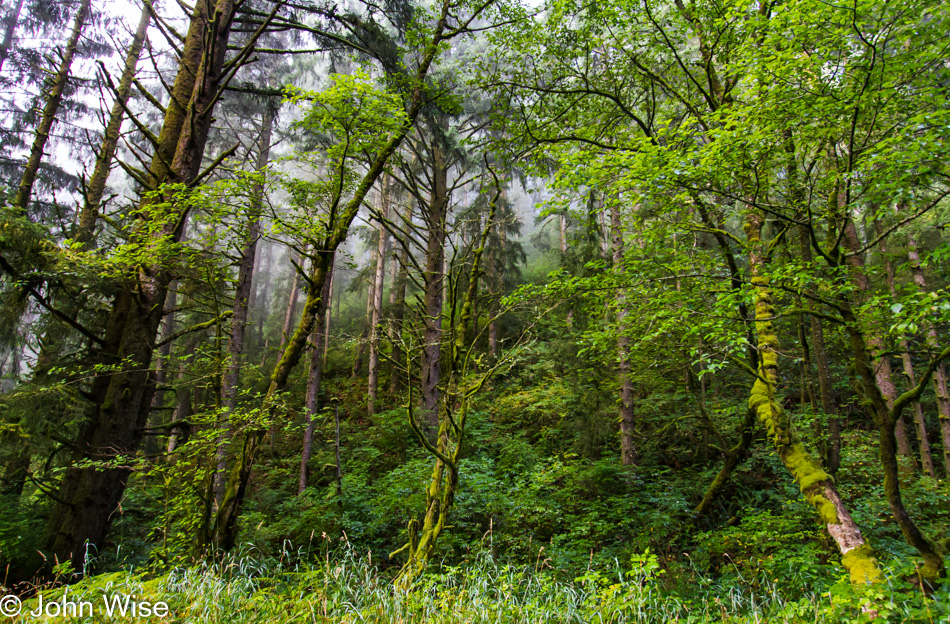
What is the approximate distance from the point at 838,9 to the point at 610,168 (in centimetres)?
220

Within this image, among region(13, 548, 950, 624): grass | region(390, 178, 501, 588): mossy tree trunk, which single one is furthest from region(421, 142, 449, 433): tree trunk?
region(13, 548, 950, 624): grass

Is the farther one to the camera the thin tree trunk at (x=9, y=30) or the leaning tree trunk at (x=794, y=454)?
the thin tree trunk at (x=9, y=30)

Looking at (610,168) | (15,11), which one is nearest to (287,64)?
(15,11)

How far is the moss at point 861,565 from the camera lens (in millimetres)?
3494

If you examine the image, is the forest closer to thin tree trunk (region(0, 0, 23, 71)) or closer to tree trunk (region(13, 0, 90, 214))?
tree trunk (region(13, 0, 90, 214))

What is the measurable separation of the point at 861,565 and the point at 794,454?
123 cm

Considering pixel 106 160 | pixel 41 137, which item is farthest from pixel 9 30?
pixel 106 160

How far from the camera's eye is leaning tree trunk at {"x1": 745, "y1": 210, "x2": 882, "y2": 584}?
374 cm

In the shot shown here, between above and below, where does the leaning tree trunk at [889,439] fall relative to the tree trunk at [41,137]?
below

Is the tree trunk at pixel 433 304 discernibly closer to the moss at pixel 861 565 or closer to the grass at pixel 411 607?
the grass at pixel 411 607

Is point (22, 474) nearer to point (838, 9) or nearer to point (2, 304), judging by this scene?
point (2, 304)

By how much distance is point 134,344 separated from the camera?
4809mm

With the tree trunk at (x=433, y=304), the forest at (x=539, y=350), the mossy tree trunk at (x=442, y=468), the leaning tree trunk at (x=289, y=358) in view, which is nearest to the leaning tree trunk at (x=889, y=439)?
the forest at (x=539, y=350)

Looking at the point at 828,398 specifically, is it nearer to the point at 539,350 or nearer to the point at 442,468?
the point at 539,350
